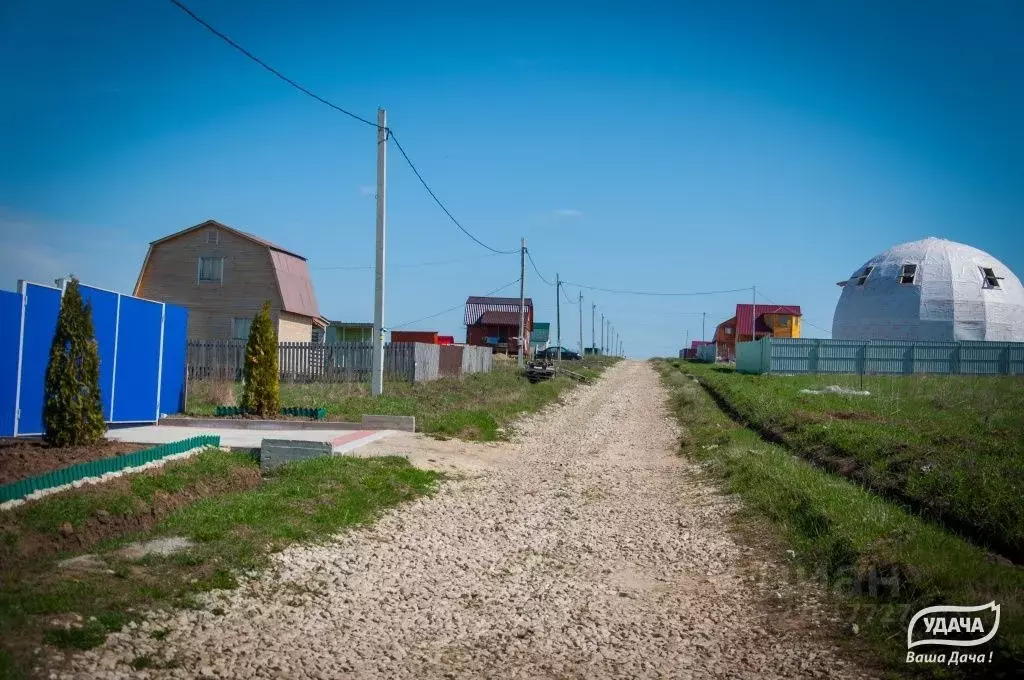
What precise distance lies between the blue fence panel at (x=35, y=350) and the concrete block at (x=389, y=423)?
625 cm

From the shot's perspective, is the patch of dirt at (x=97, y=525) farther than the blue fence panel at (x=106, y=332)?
No

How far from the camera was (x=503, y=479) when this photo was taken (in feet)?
41.3

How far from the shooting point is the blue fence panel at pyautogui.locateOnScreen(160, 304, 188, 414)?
1571 centimetres

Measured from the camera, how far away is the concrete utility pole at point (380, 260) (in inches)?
783

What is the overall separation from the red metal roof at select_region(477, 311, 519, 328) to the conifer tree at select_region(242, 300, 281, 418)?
57.3 metres

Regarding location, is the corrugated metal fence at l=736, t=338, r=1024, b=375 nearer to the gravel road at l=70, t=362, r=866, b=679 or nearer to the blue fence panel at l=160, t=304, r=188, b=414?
the gravel road at l=70, t=362, r=866, b=679

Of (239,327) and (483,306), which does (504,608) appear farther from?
(483,306)

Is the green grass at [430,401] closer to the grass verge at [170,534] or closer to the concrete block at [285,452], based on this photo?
the concrete block at [285,452]

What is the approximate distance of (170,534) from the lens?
705 centimetres

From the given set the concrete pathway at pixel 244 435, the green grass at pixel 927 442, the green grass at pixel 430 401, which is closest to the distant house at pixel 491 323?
the green grass at pixel 430 401

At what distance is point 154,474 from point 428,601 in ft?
14.4

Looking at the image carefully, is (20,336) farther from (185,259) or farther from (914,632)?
(185,259)

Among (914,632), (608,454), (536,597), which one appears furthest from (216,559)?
(608,454)

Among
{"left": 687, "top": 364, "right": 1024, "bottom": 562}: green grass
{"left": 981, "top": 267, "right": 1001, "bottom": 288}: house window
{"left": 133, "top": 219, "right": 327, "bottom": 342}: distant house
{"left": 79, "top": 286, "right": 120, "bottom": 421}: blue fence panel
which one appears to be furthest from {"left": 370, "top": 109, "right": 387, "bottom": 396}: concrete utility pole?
{"left": 981, "top": 267, "right": 1001, "bottom": 288}: house window
